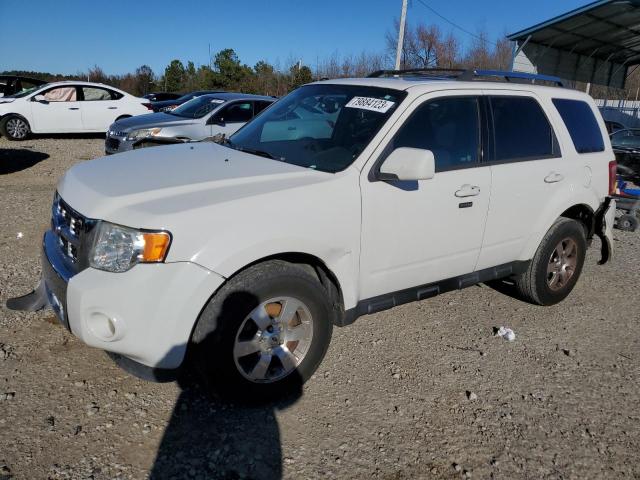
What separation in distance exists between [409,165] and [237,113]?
25.8 feet

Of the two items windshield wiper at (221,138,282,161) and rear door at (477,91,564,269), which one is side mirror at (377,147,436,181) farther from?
rear door at (477,91,564,269)

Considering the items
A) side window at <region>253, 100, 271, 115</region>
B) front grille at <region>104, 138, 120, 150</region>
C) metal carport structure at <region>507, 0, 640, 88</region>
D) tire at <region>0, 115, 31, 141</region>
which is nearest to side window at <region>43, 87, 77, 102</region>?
tire at <region>0, 115, 31, 141</region>

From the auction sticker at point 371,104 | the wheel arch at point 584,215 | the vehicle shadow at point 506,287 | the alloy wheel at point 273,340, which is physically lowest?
the vehicle shadow at point 506,287

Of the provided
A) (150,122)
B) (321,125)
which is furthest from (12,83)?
(321,125)

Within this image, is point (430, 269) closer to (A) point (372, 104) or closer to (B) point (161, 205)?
(A) point (372, 104)

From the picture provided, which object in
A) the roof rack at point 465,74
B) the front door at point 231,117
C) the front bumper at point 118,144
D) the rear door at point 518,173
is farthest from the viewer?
the front door at point 231,117

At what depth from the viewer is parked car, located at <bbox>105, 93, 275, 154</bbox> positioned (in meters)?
9.46

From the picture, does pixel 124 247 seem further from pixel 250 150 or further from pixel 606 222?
pixel 606 222

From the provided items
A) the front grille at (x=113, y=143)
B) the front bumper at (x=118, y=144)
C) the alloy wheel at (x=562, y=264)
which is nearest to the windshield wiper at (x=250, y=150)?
the alloy wheel at (x=562, y=264)

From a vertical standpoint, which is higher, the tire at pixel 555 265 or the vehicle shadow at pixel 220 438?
the tire at pixel 555 265

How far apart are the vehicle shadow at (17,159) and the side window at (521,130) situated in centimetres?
926

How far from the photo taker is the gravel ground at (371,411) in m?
2.66

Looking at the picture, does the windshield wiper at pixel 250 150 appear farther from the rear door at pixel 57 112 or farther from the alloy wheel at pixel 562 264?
the rear door at pixel 57 112

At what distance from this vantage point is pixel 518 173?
3928 millimetres
